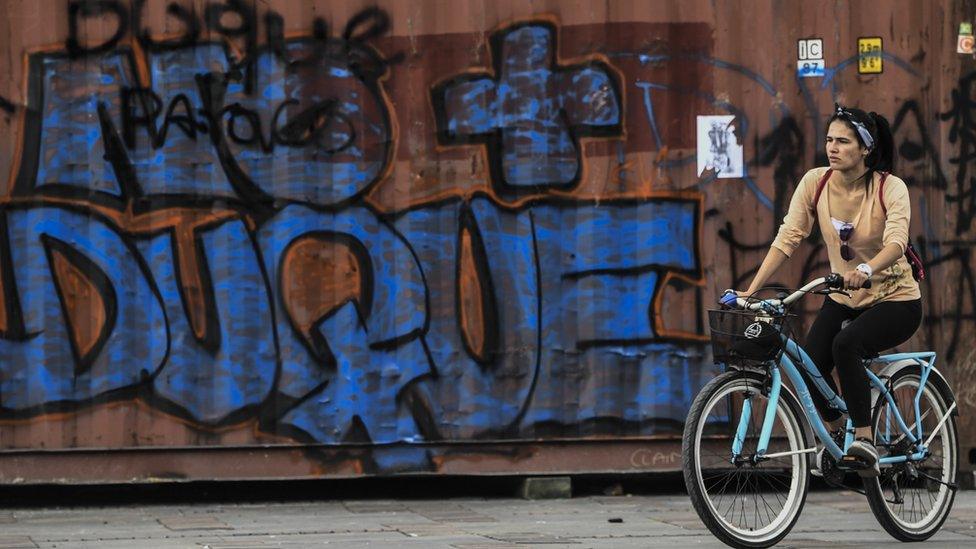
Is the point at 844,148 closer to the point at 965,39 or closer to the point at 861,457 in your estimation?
the point at 861,457

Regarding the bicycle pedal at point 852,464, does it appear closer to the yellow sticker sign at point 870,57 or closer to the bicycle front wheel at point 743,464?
the bicycle front wheel at point 743,464

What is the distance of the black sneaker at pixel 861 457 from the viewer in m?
6.38

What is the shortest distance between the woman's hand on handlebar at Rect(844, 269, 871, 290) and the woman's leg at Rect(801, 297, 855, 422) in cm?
47

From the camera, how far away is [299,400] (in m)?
7.89

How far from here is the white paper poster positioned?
320 inches

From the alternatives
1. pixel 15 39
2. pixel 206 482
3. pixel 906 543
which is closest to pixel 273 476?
pixel 206 482

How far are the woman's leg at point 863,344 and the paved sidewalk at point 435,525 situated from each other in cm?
58

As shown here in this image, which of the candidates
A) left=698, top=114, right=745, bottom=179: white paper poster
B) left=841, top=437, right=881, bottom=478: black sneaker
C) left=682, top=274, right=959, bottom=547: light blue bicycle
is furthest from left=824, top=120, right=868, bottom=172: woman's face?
left=698, top=114, right=745, bottom=179: white paper poster

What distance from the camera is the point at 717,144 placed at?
321 inches

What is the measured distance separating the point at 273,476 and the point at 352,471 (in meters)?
0.38

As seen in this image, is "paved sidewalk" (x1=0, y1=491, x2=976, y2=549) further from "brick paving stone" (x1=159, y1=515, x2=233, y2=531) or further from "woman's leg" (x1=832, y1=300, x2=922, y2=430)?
"woman's leg" (x1=832, y1=300, x2=922, y2=430)

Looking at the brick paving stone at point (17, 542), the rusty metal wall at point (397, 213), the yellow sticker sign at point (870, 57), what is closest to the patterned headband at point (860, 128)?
the rusty metal wall at point (397, 213)

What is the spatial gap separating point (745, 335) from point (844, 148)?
91cm

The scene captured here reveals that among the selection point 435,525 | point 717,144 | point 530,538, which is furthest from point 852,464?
point 717,144
